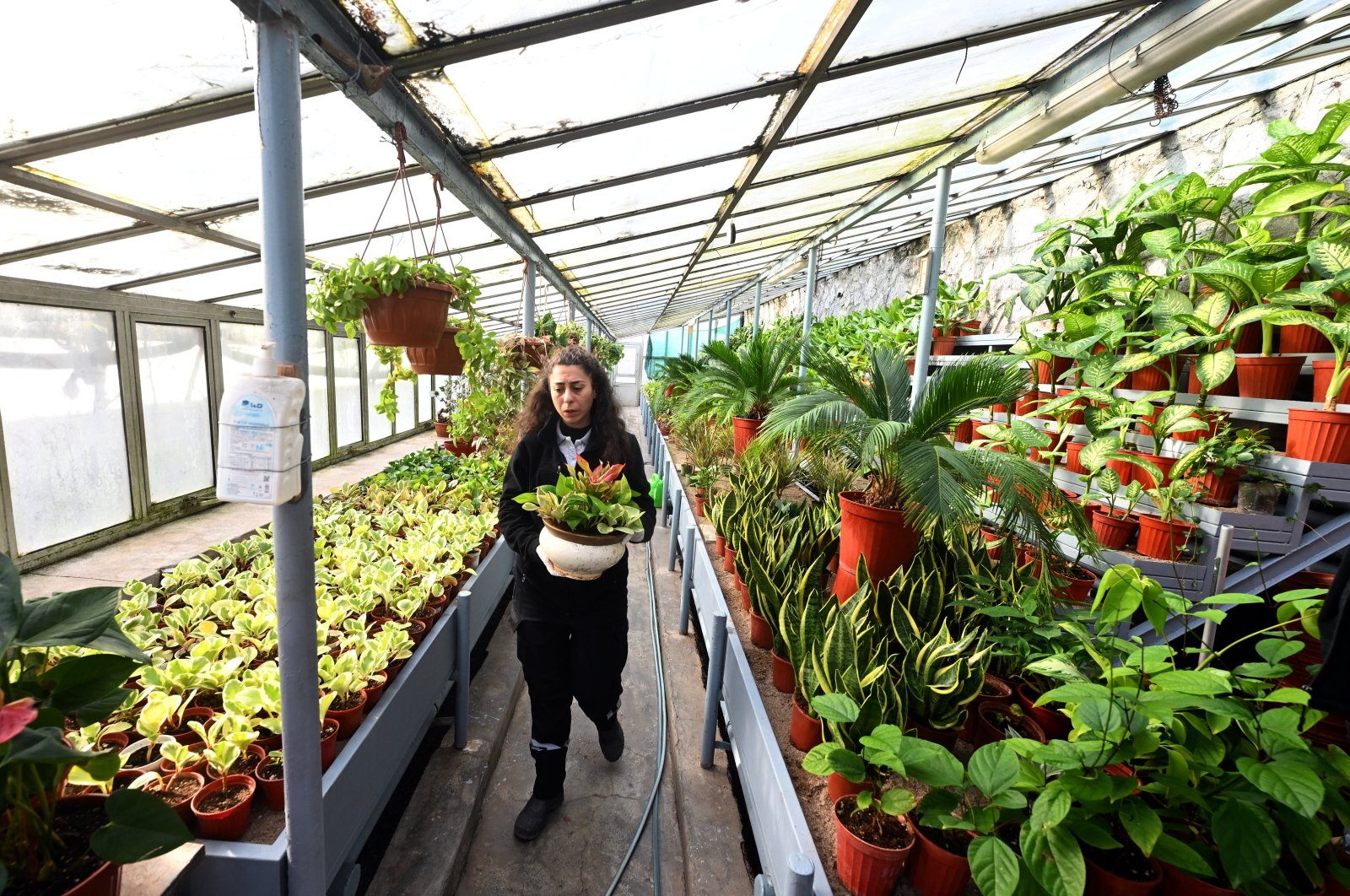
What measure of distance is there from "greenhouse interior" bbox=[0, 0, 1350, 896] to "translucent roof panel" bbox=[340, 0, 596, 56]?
0.05ft

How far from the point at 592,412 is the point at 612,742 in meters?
1.38

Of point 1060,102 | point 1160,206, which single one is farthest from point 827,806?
point 1160,206

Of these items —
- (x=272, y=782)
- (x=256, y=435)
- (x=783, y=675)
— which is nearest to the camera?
(x=256, y=435)

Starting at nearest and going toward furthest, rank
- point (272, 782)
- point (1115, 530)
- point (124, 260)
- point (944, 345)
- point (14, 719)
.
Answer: point (14, 719) → point (272, 782) → point (1115, 530) → point (124, 260) → point (944, 345)

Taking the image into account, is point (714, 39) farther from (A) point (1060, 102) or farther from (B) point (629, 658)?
(B) point (629, 658)

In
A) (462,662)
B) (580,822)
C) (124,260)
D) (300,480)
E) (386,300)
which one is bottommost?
(580,822)

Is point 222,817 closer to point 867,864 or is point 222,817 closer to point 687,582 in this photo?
point 867,864

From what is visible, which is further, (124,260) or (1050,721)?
(124,260)

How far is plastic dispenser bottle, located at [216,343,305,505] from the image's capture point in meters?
0.99

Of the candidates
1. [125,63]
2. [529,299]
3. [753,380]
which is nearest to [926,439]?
[753,380]

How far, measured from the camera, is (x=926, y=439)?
247 centimetres

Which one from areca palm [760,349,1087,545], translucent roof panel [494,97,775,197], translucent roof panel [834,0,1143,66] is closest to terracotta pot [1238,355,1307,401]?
areca palm [760,349,1087,545]

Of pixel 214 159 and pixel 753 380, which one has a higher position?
pixel 214 159

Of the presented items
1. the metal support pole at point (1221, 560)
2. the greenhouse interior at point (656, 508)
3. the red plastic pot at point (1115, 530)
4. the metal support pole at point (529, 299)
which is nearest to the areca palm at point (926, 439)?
the greenhouse interior at point (656, 508)
